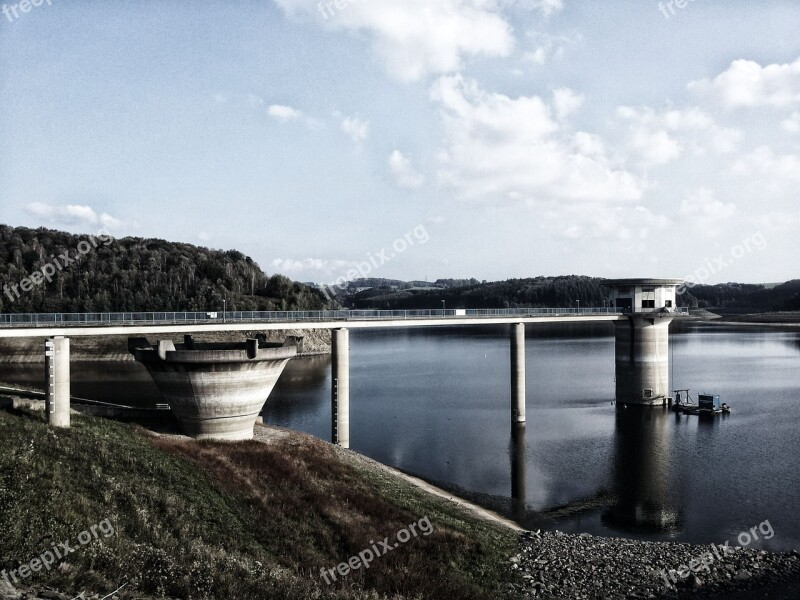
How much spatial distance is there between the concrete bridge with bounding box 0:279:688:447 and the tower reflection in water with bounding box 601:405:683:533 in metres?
7.77

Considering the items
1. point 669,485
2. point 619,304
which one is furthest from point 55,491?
point 619,304

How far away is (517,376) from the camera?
58594 mm

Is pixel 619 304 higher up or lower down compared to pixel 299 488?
higher up

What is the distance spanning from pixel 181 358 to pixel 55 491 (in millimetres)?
15196

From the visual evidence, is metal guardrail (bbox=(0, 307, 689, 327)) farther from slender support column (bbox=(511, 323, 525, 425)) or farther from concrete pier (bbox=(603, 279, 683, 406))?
concrete pier (bbox=(603, 279, 683, 406))

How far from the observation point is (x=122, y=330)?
39406 mm

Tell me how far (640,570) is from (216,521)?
60.4 ft

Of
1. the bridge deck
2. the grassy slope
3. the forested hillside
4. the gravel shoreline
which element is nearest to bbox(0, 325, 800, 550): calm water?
the gravel shoreline

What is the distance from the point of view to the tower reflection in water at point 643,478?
33.4m

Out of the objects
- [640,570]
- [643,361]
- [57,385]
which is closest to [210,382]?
[57,385]

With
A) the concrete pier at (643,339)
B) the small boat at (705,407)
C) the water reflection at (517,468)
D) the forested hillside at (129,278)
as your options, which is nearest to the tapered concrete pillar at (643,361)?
the concrete pier at (643,339)

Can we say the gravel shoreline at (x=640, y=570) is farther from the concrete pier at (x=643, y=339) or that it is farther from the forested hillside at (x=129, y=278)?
the forested hillside at (x=129, y=278)

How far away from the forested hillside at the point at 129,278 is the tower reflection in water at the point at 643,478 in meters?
122

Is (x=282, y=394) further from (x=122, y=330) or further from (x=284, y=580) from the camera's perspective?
(x=284, y=580)
